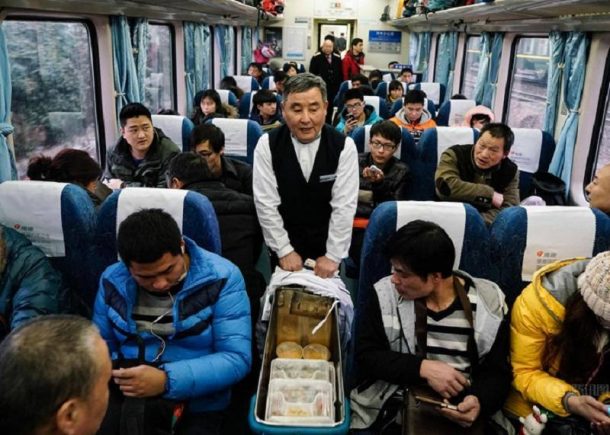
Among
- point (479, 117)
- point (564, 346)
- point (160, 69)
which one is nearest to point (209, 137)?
point (564, 346)

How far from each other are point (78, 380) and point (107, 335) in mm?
896

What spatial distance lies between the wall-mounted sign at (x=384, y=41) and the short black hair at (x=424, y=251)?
1371 cm

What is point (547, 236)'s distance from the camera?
7.12ft

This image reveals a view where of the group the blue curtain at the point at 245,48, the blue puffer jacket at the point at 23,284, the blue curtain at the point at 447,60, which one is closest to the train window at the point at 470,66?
the blue curtain at the point at 447,60

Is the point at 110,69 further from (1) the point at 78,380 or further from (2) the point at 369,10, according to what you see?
(2) the point at 369,10

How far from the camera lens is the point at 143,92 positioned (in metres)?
5.55

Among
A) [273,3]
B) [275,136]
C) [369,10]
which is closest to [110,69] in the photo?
[275,136]

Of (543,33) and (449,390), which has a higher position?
(543,33)

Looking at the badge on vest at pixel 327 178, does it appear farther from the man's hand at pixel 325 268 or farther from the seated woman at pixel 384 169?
the seated woman at pixel 384 169

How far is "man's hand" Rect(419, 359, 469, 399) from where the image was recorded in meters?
1.78

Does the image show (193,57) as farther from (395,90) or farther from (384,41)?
(384,41)

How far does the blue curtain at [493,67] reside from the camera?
7.00 m

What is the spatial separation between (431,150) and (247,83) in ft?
19.2

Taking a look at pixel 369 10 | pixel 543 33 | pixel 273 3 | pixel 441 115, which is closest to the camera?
pixel 543 33
